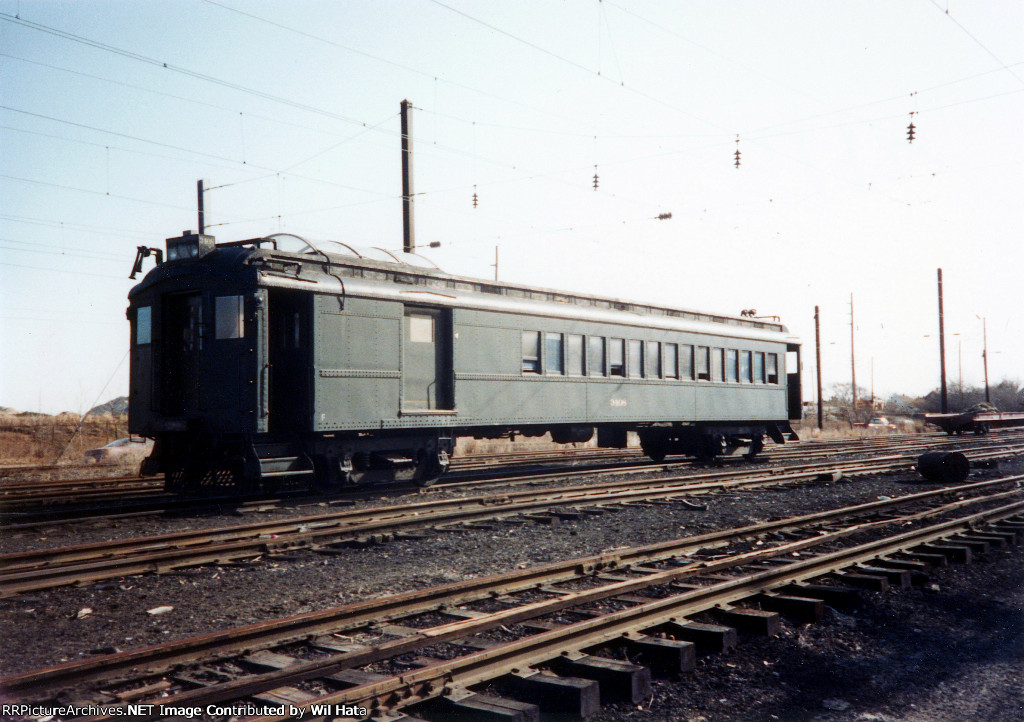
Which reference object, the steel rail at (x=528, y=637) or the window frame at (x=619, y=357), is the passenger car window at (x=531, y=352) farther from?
the steel rail at (x=528, y=637)

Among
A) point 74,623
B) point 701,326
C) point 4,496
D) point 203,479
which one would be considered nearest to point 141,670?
point 74,623

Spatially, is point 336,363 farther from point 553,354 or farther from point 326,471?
point 553,354

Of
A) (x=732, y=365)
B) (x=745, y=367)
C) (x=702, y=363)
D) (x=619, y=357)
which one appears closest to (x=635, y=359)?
(x=619, y=357)

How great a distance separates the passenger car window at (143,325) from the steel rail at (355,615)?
797 cm

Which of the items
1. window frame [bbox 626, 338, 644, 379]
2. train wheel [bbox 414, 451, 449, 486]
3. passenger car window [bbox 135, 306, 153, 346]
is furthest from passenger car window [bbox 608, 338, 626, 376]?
passenger car window [bbox 135, 306, 153, 346]

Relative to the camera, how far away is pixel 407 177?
1947cm

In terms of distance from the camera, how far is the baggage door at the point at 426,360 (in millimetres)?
13039

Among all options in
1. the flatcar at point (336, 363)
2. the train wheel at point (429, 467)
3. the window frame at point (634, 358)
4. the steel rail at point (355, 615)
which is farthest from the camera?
the window frame at point (634, 358)

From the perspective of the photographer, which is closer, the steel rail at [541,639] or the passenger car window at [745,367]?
the steel rail at [541,639]

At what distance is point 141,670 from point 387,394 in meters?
8.14

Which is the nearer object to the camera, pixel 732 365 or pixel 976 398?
pixel 732 365

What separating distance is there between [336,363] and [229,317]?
5.18 ft

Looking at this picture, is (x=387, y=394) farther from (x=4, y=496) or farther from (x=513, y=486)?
(x=4, y=496)

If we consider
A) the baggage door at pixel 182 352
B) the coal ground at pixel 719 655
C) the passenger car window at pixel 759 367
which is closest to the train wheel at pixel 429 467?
the baggage door at pixel 182 352
